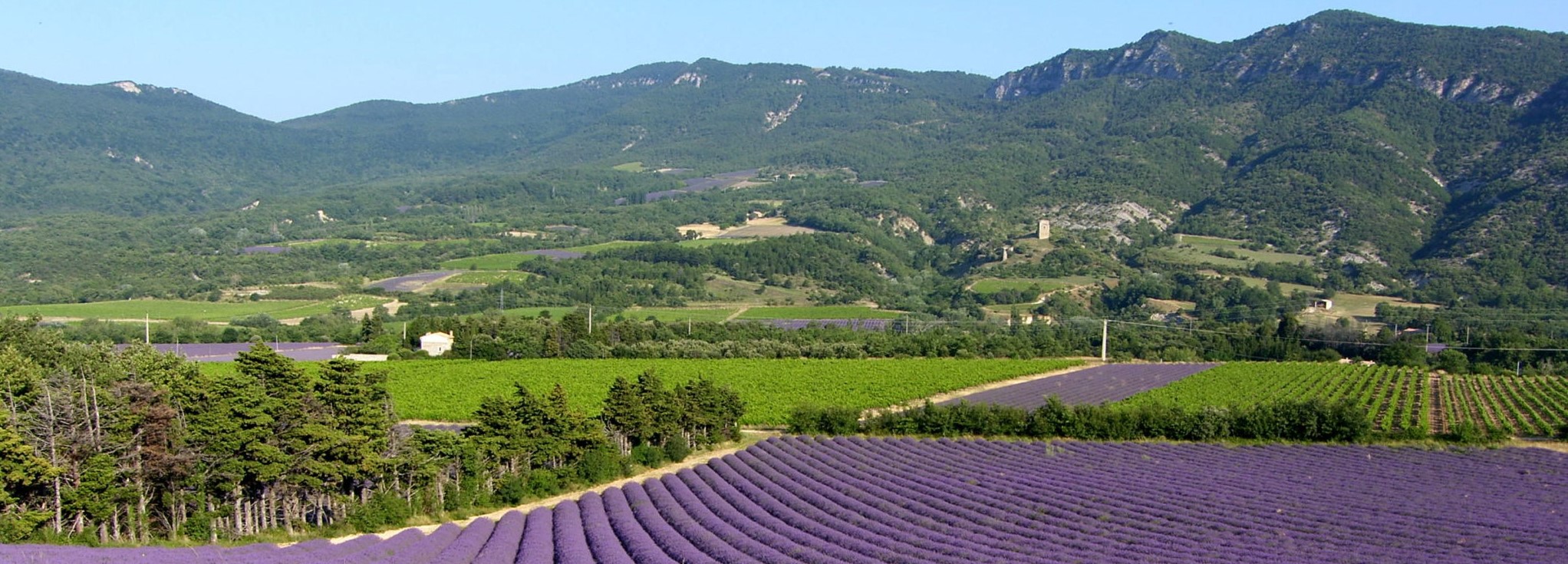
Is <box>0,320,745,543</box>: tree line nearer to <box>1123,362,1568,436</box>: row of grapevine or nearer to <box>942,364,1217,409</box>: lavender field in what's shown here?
<box>942,364,1217,409</box>: lavender field

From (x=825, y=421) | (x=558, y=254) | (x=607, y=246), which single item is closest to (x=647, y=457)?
(x=825, y=421)

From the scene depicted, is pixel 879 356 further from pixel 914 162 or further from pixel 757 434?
pixel 914 162

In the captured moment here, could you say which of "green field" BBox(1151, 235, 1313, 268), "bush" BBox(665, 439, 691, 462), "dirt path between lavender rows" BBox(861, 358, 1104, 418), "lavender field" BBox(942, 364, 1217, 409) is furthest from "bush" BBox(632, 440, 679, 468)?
"green field" BBox(1151, 235, 1313, 268)

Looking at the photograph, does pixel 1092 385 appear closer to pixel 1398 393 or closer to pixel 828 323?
pixel 1398 393

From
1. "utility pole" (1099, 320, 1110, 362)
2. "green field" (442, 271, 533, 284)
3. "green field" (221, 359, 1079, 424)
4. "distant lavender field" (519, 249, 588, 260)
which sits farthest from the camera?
"distant lavender field" (519, 249, 588, 260)

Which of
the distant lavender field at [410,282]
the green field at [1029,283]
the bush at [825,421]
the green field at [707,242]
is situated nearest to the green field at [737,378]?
the bush at [825,421]

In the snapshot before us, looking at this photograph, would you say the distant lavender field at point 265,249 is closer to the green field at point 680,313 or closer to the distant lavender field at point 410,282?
the distant lavender field at point 410,282
